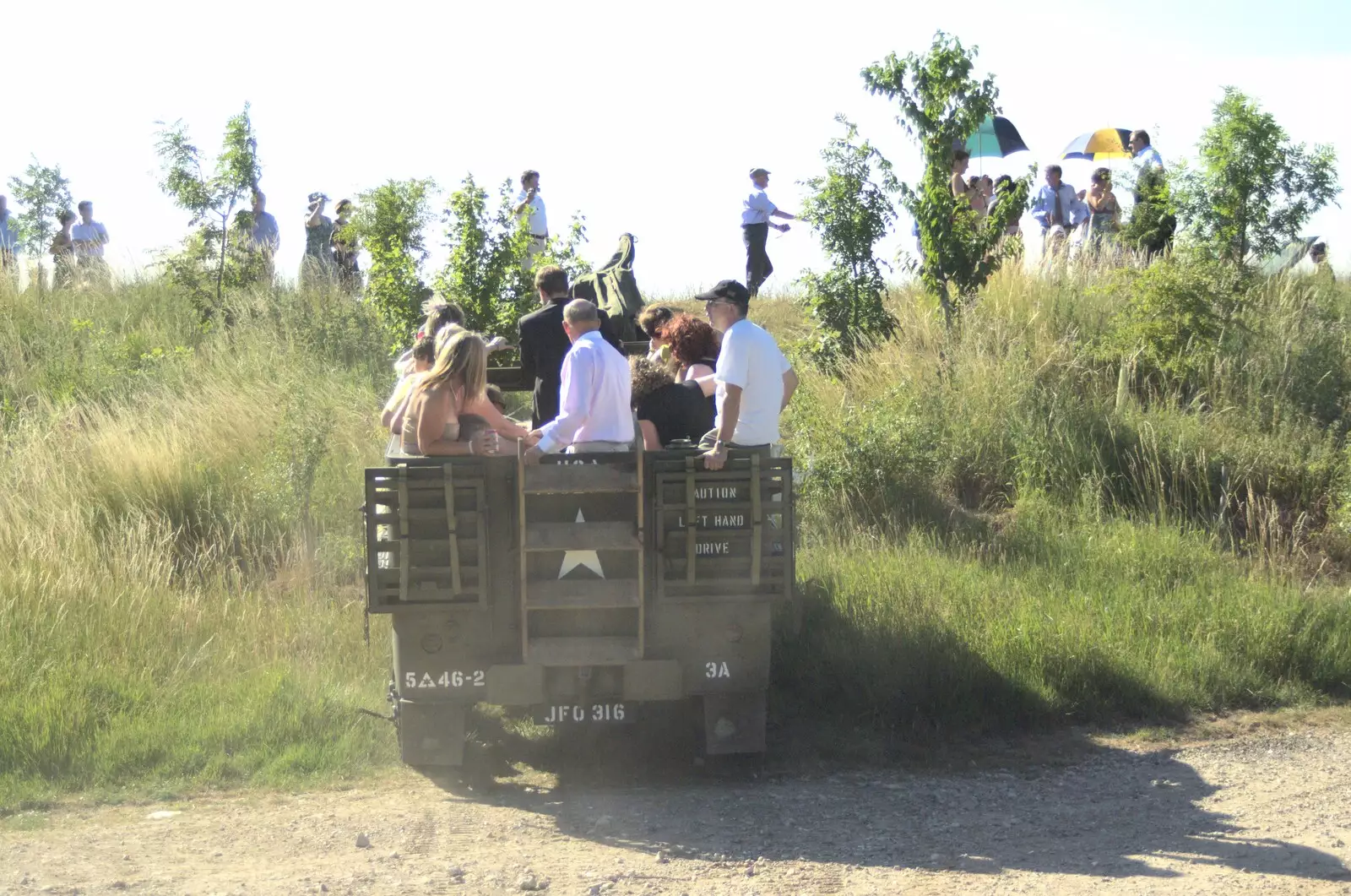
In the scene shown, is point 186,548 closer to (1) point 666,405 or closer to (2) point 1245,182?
(1) point 666,405

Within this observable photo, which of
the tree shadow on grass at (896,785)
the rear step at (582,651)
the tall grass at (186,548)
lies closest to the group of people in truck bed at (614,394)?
the rear step at (582,651)

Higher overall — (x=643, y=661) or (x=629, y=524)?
(x=629, y=524)

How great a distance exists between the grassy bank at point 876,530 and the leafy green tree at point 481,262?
1.66 m

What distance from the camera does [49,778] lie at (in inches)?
288

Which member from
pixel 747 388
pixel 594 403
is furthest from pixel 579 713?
pixel 747 388

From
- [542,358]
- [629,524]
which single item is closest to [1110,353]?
[542,358]

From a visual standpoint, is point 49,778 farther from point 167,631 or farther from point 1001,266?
point 1001,266

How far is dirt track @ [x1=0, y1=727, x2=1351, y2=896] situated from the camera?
582cm

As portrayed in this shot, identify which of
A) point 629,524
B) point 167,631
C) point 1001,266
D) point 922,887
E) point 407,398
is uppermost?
point 1001,266

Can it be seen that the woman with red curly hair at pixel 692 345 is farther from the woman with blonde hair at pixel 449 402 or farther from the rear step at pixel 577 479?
the rear step at pixel 577 479

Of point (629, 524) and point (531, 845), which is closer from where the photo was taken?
point (531, 845)

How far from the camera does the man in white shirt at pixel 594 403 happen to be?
7.21m

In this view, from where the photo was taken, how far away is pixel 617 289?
11.8 m

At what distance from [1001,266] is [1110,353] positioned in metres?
1.69
